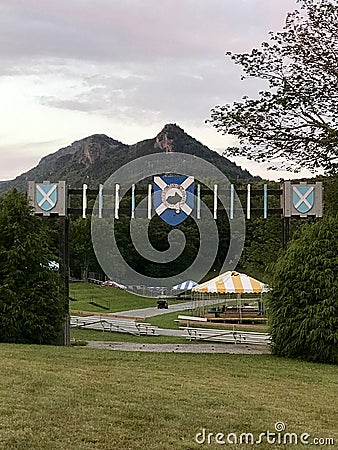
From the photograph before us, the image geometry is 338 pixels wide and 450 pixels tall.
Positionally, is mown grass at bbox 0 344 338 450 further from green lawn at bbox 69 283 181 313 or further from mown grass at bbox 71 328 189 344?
green lawn at bbox 69 283 181 313

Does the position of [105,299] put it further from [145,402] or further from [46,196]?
[145,402]

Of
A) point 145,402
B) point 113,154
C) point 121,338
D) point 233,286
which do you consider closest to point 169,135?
point 113,154

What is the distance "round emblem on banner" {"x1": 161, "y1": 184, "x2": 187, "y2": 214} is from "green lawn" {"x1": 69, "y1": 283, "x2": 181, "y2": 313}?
23.4 meters

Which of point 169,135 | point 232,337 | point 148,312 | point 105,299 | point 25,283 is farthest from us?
point 169,135

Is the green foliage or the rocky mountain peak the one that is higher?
the rocky mountain peak

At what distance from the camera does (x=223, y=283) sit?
28188 mm

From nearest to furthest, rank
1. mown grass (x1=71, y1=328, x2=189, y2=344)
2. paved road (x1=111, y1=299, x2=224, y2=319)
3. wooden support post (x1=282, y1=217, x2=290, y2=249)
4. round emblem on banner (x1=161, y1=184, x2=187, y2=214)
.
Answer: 1. wooden support post (x1=282, y1=217, x2=290, y2=249)
2. round emblem on banner (x1=161, y1=184, x2=187, y2=214)
3. mown grass (x1=71, y1=328, x2=189, y2=344)
4. paved road (x1=111, y1=299, x2=224, y2=319)

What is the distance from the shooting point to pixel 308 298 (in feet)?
43.4

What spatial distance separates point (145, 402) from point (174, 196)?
9340mm

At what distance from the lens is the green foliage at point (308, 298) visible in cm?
1283

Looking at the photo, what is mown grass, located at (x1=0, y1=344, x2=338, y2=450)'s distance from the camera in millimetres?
5637

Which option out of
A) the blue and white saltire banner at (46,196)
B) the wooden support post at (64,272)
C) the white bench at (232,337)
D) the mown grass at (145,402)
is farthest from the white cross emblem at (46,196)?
the white bench at (232,337)

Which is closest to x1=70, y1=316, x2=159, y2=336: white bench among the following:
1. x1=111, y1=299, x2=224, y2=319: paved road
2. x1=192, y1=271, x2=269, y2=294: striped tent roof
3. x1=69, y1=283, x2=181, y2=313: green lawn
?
x1=192, y1=271, x2=269, y2=294: striped tent roof

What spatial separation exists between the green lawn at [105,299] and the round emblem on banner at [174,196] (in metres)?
23.4
